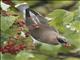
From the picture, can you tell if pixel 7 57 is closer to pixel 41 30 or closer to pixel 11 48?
pixel 11 48

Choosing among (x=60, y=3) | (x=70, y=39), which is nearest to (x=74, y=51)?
(x=70, y=39)

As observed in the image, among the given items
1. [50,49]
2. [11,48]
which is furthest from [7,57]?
[50,49]

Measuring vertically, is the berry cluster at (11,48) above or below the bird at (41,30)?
below

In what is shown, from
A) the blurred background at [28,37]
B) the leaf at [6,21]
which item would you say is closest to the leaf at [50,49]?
the blurred background at [28,37]

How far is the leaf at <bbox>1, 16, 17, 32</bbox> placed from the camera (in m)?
1.00

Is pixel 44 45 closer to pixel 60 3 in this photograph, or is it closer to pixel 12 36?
pixel 12 36

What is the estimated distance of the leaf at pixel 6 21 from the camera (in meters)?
1.00

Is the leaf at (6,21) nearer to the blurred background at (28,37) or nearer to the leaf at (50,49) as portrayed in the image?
the blurred background at (28,37)

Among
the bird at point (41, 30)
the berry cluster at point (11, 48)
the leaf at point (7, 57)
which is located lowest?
the leaf at point (7, 57)

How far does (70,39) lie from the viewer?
1048 mm

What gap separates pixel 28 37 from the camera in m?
1.00

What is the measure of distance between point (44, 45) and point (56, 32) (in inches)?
2.1

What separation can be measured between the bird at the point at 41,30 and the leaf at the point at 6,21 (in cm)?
4

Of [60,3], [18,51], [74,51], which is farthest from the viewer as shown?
[60,3]
